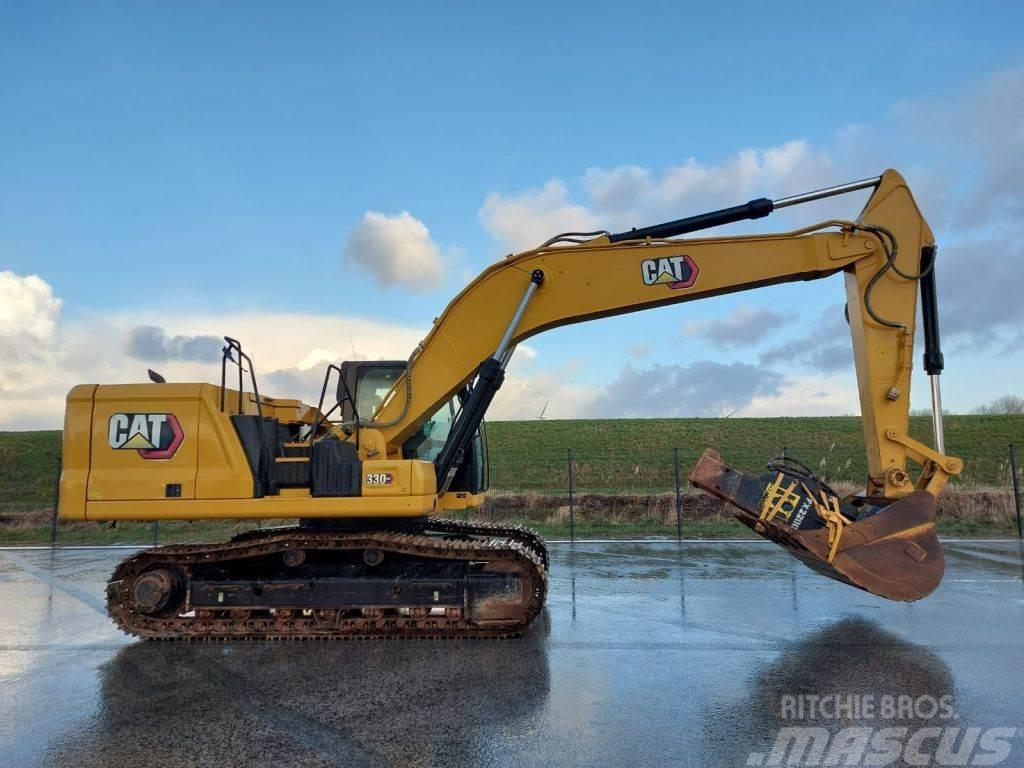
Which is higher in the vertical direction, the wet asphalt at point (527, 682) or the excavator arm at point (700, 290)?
the excavator arm at point (700, 290)

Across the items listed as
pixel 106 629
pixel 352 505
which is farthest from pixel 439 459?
pixel 106 629

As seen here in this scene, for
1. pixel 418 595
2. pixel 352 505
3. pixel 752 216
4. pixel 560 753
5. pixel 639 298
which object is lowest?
pixel 560 753

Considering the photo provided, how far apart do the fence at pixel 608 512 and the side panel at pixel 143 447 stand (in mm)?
7149

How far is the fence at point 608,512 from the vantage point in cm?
1495

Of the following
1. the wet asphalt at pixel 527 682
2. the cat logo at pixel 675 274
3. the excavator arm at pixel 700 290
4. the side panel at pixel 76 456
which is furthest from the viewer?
the cat logo at pixel 675 274

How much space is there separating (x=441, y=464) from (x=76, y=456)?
11.5 feet

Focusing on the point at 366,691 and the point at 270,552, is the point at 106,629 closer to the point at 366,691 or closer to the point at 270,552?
the point at 270,552

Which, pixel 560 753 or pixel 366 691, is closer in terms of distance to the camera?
pixel 560 753

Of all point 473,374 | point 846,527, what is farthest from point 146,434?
point 846,527

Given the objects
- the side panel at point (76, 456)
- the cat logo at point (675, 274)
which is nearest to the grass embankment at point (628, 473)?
the side panel at point (76, 456)

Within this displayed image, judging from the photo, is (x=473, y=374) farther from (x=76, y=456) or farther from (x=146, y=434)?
(x=76, y=456)

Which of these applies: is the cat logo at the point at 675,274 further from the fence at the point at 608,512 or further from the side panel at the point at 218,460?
the fence at the point at 608,512

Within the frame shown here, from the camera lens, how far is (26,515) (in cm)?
1770

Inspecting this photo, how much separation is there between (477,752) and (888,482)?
458cm
